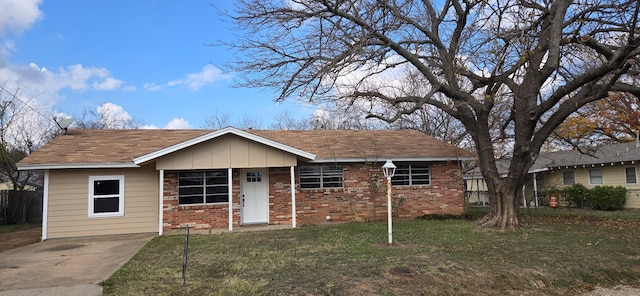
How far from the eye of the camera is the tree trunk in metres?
12.3

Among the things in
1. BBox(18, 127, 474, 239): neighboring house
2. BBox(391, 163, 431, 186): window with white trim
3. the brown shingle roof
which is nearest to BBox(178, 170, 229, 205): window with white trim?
BBox(18, 127, 474, 239): neighboring house

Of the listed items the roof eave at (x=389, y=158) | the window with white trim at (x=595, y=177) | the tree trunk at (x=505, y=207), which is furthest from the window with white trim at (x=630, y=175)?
the tree trunk at (x=505, y=207)

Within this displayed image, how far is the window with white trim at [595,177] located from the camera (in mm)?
24448

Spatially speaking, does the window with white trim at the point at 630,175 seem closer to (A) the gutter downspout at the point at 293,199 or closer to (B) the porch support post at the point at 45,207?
(A) the gutter downspout at the point at 293,199

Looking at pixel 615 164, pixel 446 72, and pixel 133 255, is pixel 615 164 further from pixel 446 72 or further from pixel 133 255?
pixel 133 255

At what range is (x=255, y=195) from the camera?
48.4ft

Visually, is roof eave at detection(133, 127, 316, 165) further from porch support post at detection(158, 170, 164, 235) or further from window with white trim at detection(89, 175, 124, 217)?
→ window with white trim at detection(89, 175, 124, 217)

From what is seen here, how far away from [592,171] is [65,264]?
26.5 m

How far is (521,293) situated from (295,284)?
3.50 metres

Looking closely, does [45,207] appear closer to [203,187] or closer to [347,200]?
[203,187]

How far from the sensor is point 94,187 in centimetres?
1331

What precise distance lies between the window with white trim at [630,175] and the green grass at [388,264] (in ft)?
43.5

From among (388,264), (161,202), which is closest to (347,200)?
(161,202)

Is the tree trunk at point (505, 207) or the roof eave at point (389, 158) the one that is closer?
the tree trunk at point (505, 207)
